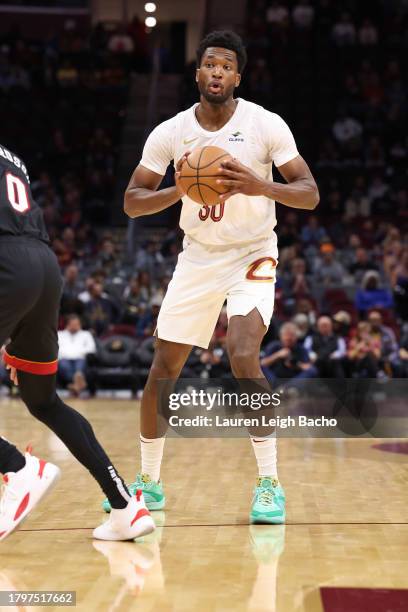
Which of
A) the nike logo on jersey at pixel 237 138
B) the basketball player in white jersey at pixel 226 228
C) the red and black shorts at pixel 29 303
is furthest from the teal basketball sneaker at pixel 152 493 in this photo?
the nike logo on jersey at pixel 237 138

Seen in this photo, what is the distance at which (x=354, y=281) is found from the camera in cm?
1512

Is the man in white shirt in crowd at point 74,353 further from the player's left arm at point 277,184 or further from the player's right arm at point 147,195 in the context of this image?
the player's left arm at point 277,184

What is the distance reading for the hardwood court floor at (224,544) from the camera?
11.0 ft

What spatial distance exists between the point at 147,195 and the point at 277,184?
2.27ft

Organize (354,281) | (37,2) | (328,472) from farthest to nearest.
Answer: (37,2)
(354,281)
(328,472)

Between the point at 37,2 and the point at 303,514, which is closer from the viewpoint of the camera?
the point at 303,514

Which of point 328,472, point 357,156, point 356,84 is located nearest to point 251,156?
point 328,472

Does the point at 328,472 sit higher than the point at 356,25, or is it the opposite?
the point at 356,25

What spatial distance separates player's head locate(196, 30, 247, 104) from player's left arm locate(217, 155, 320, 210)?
473 mm

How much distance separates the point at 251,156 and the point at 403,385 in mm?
7664

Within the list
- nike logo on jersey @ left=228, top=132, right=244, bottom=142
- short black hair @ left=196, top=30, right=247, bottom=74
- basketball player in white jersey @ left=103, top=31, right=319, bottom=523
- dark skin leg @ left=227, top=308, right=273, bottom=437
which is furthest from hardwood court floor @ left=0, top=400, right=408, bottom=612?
short black hair @ left=196, top=30, right=247, bottom=74

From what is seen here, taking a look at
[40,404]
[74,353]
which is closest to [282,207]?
[74,353]

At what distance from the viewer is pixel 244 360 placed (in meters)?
4.63

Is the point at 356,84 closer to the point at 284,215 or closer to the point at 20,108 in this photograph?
the point at 284,215
